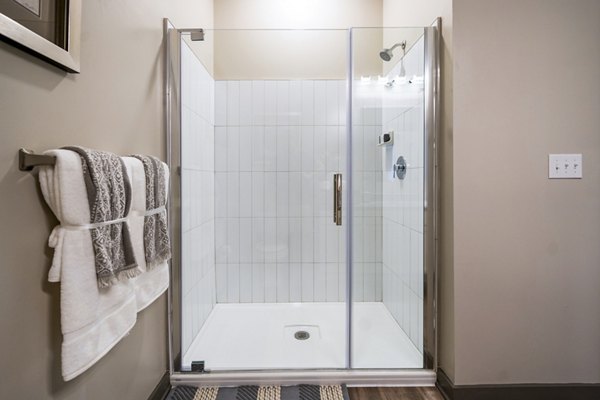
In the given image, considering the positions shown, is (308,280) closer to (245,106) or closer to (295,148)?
(295,148)

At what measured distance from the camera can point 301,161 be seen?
2377 millimetres

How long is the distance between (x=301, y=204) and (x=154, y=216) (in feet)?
4.25

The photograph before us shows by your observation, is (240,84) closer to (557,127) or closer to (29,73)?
(29,73)

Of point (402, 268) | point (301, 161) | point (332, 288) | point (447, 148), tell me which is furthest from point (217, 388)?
point (447, 148)

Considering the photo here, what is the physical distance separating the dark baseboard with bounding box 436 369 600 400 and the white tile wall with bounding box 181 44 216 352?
58.5 inches

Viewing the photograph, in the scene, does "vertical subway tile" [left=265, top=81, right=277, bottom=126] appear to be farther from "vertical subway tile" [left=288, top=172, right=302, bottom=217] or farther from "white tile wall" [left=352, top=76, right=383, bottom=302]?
"white tile wall" [left=352, top=76, right=383, bottom=302]

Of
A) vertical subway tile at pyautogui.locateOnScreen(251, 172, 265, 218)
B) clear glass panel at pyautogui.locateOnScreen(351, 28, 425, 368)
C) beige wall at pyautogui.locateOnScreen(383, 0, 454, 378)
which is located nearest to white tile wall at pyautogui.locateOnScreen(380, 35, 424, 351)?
clear glass panel at pyautogui.locateOnScreen(351, 28, 425, 368)

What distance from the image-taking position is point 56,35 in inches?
34.5

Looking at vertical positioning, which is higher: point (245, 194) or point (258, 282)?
point (245, 194)

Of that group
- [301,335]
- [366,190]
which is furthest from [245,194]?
[301,335]

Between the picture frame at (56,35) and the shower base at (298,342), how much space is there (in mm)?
1551

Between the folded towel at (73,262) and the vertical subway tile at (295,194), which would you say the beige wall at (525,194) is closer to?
the vertical subway tile at (295,194)

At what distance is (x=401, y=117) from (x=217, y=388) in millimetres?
1799

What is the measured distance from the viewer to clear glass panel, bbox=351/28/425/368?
69.7 inches
